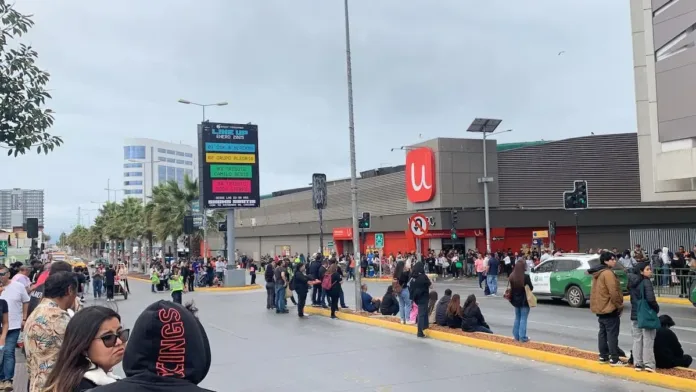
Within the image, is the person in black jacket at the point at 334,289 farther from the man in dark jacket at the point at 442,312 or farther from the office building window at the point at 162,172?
the office building window at the point at 162,172

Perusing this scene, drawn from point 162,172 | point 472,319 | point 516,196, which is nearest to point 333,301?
point 472,319

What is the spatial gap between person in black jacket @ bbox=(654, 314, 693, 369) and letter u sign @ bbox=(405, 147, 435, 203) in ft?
101

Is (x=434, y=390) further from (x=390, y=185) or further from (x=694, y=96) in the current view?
(x=390, y=185)

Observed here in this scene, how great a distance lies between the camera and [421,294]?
13.7 meters

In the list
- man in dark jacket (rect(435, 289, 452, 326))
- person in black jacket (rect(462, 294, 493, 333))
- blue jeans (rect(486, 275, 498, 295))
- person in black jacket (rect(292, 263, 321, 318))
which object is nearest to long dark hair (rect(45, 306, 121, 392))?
person in black jacket (rect(462, 294, 493, 333))

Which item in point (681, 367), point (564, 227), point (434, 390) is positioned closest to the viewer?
point (434, 390)

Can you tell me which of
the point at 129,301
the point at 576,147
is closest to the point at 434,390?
the point at 129,301

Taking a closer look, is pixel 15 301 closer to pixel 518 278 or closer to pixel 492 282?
Answer: pixel 518 278

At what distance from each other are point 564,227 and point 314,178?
27.2m

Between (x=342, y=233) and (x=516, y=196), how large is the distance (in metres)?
14.8

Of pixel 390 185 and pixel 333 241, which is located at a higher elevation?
pixel 390 185

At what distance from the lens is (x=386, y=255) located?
45688mm

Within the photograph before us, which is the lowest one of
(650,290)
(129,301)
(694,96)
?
(129,301)

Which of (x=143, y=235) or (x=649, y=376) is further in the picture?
(x=143, y=235)
